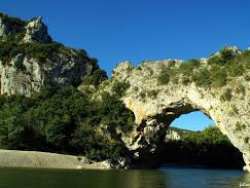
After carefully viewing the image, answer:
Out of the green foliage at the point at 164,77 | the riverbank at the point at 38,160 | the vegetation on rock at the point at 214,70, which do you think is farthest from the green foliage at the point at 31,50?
the riverbank at the point at 38,160

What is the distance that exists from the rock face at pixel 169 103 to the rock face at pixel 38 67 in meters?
13.8

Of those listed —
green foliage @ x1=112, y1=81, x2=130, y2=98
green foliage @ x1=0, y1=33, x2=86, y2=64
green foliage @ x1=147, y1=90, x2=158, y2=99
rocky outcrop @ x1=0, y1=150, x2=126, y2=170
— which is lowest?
rocky outcrop @ x1=0, y1=150, x2=126, y2=170

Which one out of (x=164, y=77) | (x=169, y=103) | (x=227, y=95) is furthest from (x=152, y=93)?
(x=227, y=95)

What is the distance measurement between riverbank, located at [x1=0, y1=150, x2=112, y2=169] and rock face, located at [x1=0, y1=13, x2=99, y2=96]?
28449mm

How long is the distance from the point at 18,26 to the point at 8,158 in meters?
64.0

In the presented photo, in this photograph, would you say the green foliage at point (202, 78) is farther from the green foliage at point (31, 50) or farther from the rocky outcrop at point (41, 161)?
the green foliage at point (31, 50)

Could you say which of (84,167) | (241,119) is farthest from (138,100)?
(241,119)

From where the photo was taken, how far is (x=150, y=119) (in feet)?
239

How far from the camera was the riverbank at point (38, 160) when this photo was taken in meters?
57.2

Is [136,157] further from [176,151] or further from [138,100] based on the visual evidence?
[176,151]

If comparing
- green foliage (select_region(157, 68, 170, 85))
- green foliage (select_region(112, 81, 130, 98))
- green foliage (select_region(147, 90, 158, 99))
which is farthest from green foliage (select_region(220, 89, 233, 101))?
green foliage (select_region(112, 81, 130, 98))

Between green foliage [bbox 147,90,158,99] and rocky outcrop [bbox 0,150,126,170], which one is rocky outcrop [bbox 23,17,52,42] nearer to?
green foliage [bbox 147,90,158,99]

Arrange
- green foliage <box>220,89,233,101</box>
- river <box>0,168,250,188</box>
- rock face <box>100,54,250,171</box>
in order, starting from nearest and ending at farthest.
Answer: river <box>0,168,250,188</box> → rock face <box>100,54,250,171</box> → green foliage <box>220,89,233,101</box>

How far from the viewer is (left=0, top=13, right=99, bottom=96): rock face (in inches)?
3509
